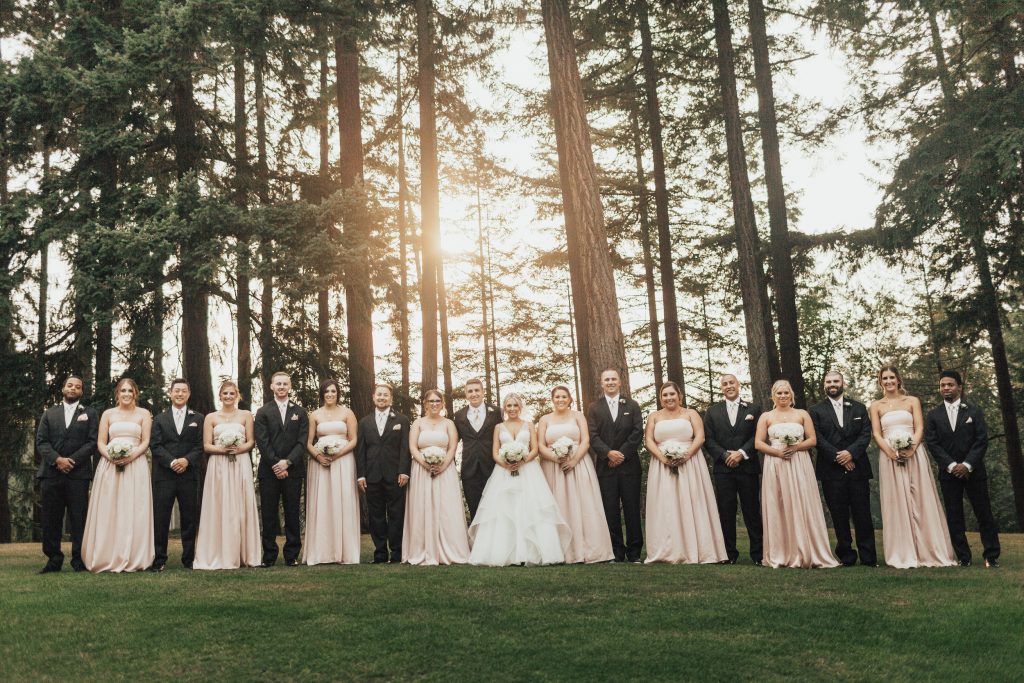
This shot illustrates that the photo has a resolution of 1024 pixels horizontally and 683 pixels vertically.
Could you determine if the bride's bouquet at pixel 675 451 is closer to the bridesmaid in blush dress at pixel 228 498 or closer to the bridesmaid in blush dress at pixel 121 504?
the bridesmaid in blush dress at pixel 228 498

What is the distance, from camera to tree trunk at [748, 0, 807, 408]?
51.8 feet

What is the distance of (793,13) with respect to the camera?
16203 millimetres

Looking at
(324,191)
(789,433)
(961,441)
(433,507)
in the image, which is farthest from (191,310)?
(961,441)

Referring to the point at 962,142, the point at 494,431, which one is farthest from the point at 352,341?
the point at 962,142

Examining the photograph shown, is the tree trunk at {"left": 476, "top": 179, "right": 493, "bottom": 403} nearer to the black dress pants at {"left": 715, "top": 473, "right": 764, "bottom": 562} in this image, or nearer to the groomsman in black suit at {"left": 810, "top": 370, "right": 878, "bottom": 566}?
the black dress pants at {"left": 715, "top": 473, "right": 764, "bottom": 562}

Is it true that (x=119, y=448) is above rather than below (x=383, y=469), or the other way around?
above

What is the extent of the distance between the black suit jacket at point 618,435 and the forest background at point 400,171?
1.69 meters

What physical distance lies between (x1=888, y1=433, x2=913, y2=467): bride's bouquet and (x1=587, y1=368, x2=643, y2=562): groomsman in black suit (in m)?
2.43

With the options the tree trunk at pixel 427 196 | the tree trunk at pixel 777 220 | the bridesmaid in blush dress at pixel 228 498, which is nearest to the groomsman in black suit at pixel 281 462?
the bridesmaid in blush dress at pixel 228 498

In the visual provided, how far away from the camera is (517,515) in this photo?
28.5ft

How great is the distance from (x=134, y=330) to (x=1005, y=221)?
15.4m

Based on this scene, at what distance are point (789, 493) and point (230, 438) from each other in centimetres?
565

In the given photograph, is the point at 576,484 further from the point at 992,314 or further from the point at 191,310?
the point at 992,314

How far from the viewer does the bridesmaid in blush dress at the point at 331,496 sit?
9.07m
